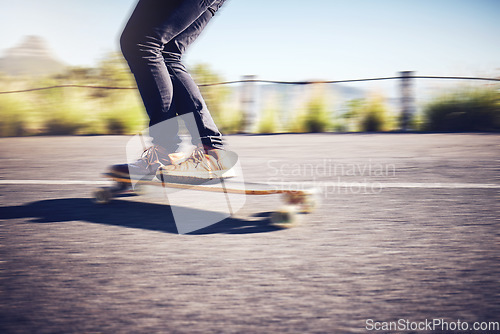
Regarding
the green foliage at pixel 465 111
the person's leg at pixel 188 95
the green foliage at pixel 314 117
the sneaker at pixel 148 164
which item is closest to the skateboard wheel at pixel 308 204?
the person's leg at pixel 188 95

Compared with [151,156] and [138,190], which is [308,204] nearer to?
[151,156]

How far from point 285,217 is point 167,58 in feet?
4.61

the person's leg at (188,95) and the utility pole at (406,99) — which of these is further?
the utility pole at (406,99)

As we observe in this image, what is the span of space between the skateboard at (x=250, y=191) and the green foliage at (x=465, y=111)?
760cm

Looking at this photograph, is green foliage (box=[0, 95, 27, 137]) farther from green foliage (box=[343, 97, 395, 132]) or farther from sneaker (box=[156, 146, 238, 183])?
sneaker (box=[156, 146, 238, 183])

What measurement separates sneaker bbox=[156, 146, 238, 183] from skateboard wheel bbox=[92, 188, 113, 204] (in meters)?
0.32

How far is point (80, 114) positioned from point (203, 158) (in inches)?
335

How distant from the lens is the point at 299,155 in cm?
488

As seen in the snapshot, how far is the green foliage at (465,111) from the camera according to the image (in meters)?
8.85

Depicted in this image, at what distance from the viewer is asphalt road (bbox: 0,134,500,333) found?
1.24 metres

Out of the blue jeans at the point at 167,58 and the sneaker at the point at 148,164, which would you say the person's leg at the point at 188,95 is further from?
the sneaker at the point at 148,164

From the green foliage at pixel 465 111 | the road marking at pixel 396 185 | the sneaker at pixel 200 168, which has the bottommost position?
the green foliage at pixel 465 111

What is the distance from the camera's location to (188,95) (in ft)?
9.20

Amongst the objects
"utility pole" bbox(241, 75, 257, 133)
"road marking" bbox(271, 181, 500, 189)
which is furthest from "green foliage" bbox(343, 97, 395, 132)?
"road marking" bbox(271, 181, 500, 189)
